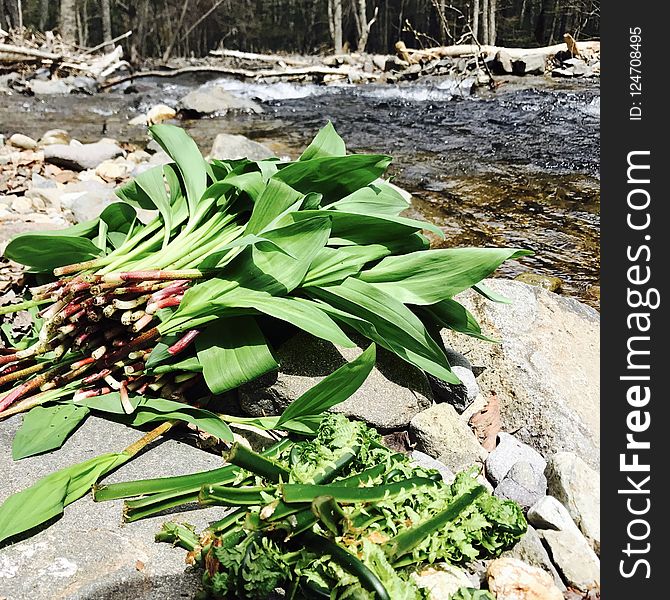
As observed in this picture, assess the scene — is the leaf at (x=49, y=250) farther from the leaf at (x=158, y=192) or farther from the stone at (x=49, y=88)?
the stone at (x=49, y=88)

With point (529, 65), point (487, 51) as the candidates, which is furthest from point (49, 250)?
point (487, 51)

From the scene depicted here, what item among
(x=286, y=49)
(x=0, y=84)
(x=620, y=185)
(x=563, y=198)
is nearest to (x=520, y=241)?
(x=563, y=198)

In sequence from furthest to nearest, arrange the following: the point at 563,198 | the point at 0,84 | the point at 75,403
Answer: the point at 0,84
the point at 563,198
the point at 75,403

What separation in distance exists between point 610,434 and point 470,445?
0.42 meters

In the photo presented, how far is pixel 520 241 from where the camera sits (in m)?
4.09

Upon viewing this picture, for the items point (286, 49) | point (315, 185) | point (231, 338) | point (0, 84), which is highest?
point (286, 49)

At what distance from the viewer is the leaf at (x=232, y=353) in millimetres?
1546

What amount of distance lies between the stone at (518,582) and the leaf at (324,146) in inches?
52.2

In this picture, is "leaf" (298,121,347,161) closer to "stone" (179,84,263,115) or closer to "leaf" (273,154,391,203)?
"leaf" (273,154,391,203)

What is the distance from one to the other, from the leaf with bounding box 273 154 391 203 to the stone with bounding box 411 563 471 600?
111 cm

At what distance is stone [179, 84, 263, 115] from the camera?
9.10 meters

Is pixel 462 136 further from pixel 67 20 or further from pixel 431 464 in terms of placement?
pixel 67 20

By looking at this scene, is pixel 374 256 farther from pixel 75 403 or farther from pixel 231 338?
pixel 75 403

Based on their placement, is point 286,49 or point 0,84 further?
point 286,49
